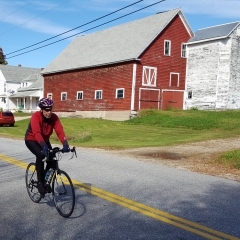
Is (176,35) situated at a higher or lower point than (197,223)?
higher

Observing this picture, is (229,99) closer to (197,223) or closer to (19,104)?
(197,223)

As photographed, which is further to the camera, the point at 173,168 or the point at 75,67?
the point at 75,67

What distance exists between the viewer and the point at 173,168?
Result: 1100 cm

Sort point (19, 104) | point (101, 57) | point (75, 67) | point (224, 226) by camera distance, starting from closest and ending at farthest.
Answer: point (224, 226)
point (101, 57)
point (75, 67)
point (19, 104)

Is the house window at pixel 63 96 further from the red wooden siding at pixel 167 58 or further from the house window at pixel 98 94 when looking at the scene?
the red wooden siding at pixel 167 58

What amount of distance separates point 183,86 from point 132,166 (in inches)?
1080

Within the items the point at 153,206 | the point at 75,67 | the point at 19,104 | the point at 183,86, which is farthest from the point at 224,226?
the point at 19,104

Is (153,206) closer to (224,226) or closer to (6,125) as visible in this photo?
(224,226)

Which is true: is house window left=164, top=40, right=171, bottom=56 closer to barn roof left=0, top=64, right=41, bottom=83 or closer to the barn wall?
the barn wall

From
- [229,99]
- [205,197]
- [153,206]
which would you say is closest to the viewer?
[153,206]

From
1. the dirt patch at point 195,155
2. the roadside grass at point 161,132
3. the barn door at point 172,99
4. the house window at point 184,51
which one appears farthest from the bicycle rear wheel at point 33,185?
the house window at point 184,51

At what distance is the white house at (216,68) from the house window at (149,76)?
4.50 meters

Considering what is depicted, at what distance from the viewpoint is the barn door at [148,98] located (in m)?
34.2

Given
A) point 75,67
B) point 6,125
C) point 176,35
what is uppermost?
point 176,35
